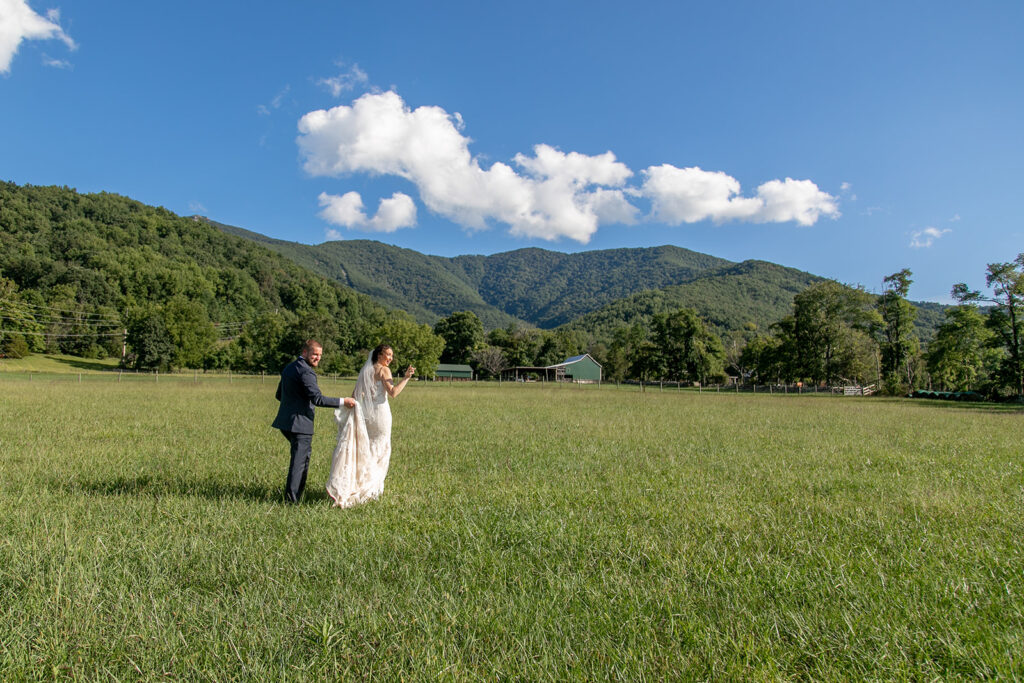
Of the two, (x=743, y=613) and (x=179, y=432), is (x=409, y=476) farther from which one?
(x=179, y=432)

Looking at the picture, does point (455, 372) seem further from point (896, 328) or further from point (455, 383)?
point (896, 328)

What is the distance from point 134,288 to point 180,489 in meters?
108

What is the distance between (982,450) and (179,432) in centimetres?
1868

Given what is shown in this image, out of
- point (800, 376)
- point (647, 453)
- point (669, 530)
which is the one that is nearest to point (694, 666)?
point (669, 530)

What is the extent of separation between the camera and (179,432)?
12.5 m

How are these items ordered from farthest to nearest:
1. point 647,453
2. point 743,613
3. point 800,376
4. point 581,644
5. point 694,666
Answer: point 800,376, point 647,453, point 743,613, point 581,644, point 694,666

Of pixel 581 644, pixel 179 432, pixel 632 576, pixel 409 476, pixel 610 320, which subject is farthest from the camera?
pixel 610 320

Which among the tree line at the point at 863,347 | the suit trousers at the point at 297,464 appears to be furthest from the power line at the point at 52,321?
the suit trousers at the point at 297,464

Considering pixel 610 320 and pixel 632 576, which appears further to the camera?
pixel 610 320

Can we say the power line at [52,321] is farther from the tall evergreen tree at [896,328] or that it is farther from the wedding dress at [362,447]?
the tall evergreen tree at [896,328]

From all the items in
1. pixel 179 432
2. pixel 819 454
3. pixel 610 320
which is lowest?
pixel 179 432

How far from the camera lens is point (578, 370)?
9288 cm

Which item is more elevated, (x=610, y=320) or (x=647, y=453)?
(x=610, y=320)

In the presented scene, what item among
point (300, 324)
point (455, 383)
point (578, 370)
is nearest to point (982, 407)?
point (455, 383)
